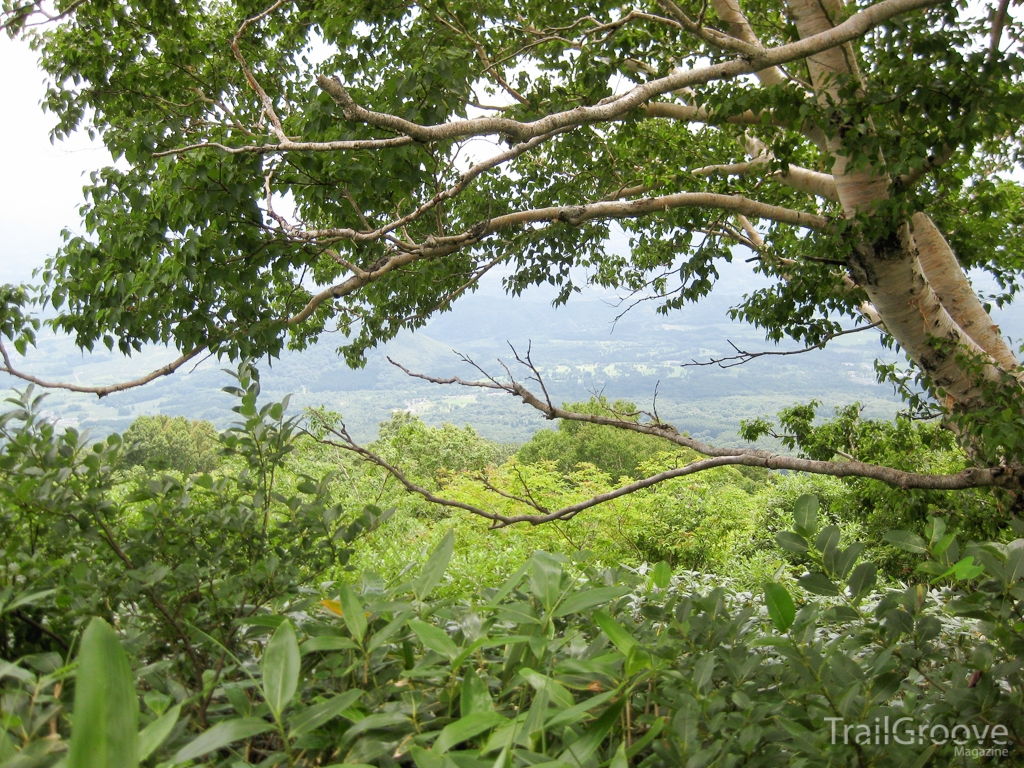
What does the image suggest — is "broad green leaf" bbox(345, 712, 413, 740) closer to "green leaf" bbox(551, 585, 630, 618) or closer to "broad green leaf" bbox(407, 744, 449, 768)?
"broad green leaf" bbox(407, 744, 449, 768)

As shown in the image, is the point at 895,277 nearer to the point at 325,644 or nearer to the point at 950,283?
the point at 950,283

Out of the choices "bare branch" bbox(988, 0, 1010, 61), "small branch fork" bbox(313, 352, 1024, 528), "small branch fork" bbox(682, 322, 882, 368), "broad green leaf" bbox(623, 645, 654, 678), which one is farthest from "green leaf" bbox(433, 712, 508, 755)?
"bare branch" bbox(988, 0, 1010, 61)

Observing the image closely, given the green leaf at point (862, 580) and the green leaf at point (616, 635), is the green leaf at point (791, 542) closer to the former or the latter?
the green leaf at point (862, 580)

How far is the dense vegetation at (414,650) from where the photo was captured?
1.85ft

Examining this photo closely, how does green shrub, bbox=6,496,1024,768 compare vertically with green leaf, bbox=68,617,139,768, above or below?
below

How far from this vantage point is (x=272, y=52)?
476cm

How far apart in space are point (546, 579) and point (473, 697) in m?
0.18

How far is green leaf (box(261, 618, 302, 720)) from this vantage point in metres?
0.56

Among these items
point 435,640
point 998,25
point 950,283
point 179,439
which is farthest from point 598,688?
point 179,439

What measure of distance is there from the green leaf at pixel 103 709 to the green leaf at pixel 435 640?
343mm

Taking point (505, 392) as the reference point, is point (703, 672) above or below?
below

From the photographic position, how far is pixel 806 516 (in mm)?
864

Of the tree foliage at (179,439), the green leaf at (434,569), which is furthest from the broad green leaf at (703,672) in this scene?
the tree foliage at (179,439)

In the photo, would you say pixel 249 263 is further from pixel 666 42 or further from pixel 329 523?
pixel 666 42
